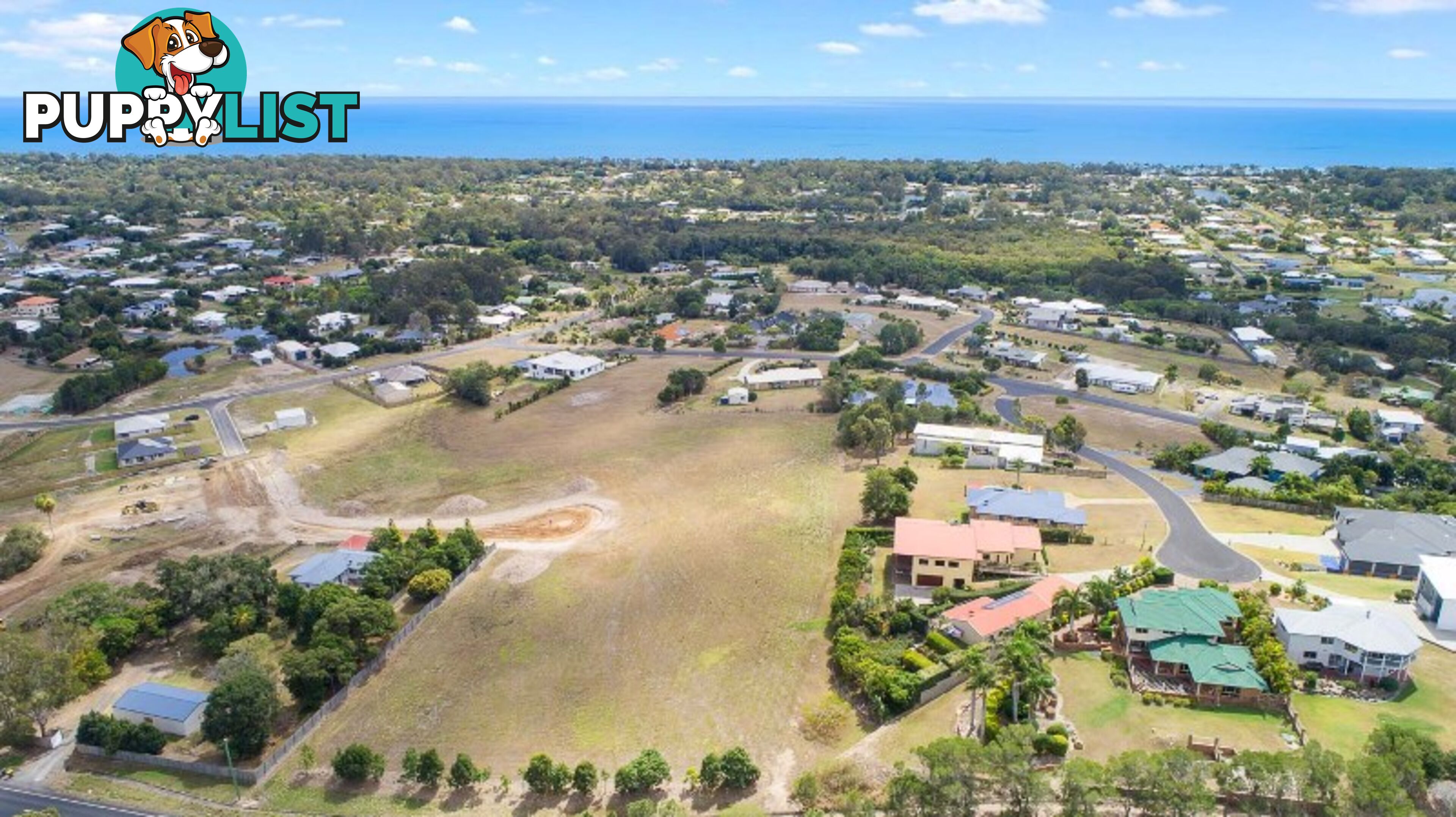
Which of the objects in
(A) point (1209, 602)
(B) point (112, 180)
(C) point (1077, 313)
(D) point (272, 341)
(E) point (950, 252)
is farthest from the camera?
(B) point (112, 180)

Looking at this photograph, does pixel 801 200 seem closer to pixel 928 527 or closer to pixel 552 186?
pixel 552 186

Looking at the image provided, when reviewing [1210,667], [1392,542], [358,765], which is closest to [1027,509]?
[1210,667]

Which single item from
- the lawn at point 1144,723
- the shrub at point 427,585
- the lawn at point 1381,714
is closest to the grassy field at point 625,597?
the shrub at point 427,585

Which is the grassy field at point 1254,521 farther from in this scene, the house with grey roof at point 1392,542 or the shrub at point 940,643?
the shrub at point 940,643

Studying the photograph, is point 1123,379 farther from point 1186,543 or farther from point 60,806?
point 60,806

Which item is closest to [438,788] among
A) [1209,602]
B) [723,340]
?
[1209,602]

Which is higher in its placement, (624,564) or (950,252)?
(950,252)
